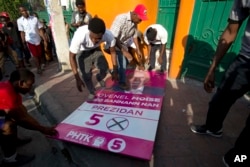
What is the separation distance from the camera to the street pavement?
6.79 feet

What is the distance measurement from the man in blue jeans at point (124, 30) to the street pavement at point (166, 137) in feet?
2.82

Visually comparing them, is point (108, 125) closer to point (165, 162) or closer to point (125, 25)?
point (165, 162)

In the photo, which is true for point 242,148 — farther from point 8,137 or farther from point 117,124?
point 8,137

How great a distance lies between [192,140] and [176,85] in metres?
1.78

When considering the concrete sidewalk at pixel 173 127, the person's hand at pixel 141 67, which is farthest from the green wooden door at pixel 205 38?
the person's hand at pixel 141 67

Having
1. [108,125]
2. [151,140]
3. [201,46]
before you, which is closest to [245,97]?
[201,46]

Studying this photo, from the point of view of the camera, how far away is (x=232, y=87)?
1.86 m

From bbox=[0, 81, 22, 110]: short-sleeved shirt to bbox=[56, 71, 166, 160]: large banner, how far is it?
734 millimetres

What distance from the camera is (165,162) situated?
2035 millimetres

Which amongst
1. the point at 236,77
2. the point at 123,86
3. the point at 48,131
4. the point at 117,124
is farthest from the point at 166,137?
the point at 123,86

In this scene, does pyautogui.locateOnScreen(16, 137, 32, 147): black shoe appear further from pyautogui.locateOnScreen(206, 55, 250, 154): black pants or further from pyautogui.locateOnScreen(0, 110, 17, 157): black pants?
pyautogui.locateOnScreen(206, 55, 250, 154): black pants

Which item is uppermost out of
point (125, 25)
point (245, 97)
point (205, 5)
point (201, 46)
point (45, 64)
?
point (205, 5)

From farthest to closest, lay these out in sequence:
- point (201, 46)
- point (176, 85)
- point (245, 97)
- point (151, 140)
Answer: point (176, 85) < point (201, 46) < point (245, 97) < point (151, 140)

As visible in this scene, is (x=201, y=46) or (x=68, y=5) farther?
(x=68, y=5)
